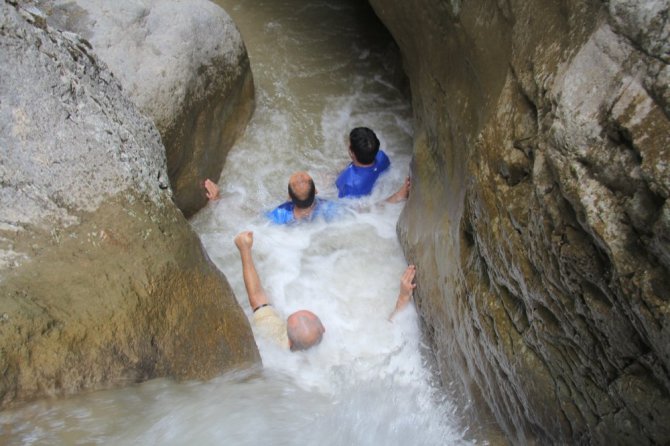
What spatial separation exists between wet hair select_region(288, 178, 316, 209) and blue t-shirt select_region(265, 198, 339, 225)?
0.09 meters

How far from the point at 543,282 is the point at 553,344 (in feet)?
0.91

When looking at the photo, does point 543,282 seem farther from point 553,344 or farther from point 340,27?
point 340,27

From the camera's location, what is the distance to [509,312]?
2.75 meters

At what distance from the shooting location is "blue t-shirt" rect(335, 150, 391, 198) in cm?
493

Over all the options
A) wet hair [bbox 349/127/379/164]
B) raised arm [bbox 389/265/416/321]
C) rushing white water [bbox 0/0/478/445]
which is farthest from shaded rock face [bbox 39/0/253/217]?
raised arm [bbox 389/265/416/321]

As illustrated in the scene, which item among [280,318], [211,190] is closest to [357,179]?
[211,190]

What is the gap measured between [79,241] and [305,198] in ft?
6.81

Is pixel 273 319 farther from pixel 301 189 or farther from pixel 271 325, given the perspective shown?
pixel 301 189

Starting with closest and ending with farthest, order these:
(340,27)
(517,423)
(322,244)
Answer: (517,423), (322,244), (340,27)

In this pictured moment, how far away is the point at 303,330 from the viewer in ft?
12.8

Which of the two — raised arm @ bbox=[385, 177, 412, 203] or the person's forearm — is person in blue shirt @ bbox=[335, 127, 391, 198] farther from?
the person's forearm

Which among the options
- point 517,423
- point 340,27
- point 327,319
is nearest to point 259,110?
point 340,27

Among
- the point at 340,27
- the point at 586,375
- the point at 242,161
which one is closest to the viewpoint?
the point at 586,375

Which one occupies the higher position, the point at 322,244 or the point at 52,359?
the point at 322,244
